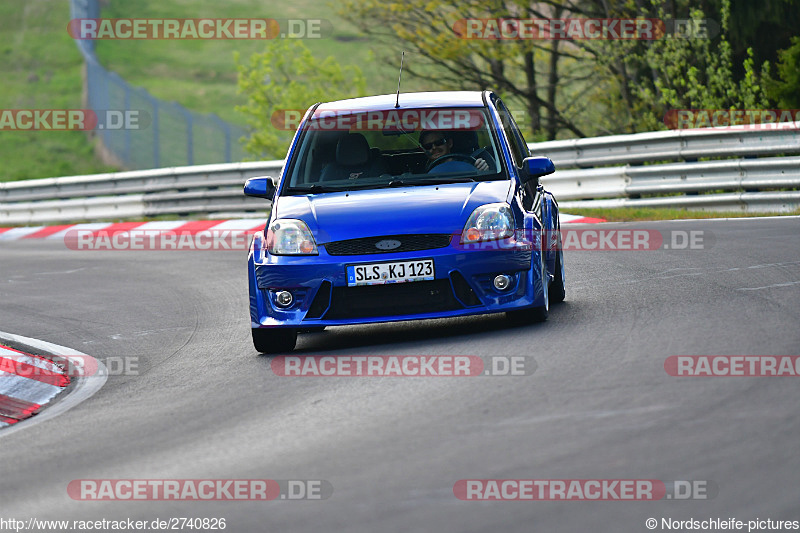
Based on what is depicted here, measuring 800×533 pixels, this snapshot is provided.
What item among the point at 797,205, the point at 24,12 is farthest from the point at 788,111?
the point at 24,12

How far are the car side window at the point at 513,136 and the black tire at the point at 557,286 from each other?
79 cm

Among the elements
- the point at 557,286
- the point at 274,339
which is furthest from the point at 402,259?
the point at 557,286

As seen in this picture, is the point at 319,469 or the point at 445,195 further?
the point at 445,195

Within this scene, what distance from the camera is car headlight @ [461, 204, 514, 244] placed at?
8.62 metres

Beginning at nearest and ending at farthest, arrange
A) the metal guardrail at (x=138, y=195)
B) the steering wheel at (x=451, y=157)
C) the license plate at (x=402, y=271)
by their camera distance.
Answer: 1. the license plate at (x=402, y=271)
2. the steering wheel at (x=451, y=157)
3. the metal guardrail at (x=138, y=195)

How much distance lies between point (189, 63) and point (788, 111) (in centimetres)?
5944

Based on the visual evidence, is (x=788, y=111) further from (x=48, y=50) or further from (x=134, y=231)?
(x=48, y=50)

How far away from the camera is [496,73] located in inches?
1141

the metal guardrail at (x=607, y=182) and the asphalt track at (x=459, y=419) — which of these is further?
the metal guardrail at (x=607, y=182)

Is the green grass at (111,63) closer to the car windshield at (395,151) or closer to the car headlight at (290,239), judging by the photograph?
the car windshield at (395,151)

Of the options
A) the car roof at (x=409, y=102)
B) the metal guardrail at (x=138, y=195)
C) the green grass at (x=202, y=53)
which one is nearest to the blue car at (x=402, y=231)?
the car roof at (x=409, y=102)

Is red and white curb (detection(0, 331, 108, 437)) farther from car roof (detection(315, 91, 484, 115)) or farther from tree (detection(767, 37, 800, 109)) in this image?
Result: tree (detection(767, 37, 800, 109))

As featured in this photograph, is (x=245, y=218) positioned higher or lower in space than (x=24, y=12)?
lower

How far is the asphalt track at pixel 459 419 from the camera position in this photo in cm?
500
